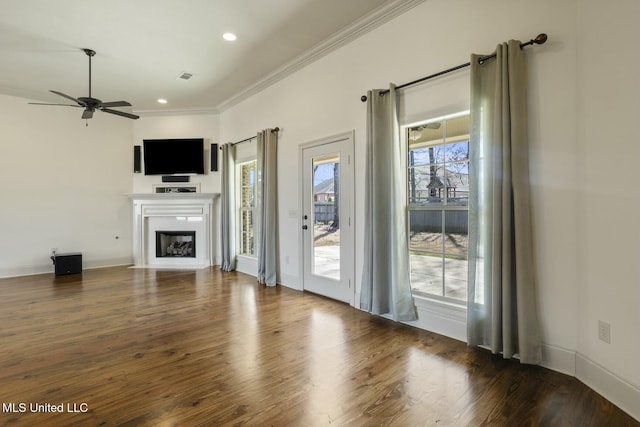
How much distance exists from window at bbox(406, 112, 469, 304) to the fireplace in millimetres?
5087

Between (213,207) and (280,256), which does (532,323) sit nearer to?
(280,256)

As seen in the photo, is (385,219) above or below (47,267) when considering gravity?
above

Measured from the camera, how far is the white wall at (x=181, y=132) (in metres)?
6.70

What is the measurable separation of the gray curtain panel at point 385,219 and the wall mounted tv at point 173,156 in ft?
14.6

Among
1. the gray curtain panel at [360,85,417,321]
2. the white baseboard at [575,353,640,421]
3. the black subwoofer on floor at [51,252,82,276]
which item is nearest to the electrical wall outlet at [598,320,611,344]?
the white baseboard at [575,353,640,421]

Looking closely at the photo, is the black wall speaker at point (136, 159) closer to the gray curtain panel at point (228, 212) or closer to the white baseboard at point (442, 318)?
the gray curtain panel at point (228, 212)

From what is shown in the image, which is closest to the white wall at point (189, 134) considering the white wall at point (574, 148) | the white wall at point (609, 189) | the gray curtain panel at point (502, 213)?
the white wall at point (574, 148)

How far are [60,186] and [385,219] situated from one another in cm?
652

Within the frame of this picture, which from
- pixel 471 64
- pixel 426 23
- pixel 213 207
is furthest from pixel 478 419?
pixel 213 207

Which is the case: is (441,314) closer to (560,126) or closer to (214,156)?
(560,126)

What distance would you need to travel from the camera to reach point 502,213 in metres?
2.39

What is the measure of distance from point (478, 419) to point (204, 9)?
428 centimetres

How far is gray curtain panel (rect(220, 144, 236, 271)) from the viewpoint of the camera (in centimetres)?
618

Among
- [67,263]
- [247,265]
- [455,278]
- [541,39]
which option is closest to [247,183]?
[247,265]
